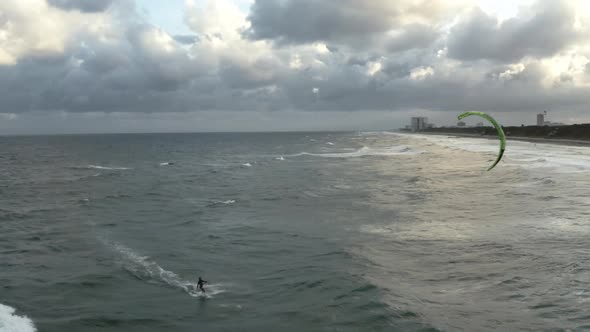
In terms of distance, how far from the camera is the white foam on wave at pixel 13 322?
1316cm

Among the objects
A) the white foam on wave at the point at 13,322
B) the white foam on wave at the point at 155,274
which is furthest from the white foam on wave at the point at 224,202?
the white foam on wave at the point at 13,322

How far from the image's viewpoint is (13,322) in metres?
13.6

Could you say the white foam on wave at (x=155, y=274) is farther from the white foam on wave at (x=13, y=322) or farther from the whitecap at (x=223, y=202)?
the whitecap at (x=223, y=202)

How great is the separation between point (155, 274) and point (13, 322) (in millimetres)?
5242

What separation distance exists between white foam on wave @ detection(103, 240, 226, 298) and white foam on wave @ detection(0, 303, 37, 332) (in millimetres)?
4277

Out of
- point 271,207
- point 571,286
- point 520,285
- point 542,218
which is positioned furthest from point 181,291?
point 542,218

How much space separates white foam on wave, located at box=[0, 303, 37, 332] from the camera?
13.2 m

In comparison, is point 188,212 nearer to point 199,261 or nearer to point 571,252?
point 199,261

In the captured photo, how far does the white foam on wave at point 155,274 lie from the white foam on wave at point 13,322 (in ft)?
14.0

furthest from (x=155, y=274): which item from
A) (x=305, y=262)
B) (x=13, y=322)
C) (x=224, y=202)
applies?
(x=224, y=202)

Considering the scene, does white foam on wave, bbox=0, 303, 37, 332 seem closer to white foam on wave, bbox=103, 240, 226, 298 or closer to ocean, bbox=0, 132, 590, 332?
ocean, bbox=0, 132, 590, 332

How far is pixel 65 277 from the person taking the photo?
1809cm

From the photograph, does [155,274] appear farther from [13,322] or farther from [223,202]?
[223,202]

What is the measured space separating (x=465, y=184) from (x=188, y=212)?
2676 centimetres
